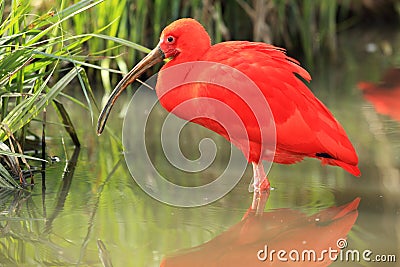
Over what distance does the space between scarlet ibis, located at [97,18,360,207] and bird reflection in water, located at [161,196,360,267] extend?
0.84 ft

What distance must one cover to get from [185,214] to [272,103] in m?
0.62

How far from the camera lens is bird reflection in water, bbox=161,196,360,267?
3010 millimetres

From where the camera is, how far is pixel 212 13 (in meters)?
6.55

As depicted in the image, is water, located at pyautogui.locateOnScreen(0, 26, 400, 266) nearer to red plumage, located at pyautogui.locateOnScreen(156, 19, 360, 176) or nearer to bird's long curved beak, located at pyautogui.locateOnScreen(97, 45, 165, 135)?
red plumage, located at pyautogui.locateOnScreen(156, 19, 360, 176)

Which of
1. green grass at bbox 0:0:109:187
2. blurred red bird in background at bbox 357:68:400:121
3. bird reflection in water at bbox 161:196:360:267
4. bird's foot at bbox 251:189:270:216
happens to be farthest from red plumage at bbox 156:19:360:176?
blurred red bird in background at bbox 357:68:400:121

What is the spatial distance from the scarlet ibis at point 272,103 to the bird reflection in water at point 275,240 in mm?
256

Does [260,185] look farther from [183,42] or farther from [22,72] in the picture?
[22,72]

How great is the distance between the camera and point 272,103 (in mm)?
3699

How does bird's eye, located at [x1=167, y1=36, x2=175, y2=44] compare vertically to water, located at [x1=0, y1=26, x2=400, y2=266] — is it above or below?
above

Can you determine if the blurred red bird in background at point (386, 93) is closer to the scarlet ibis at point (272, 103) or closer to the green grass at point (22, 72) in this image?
the scarlet ibis at point (272, 103)

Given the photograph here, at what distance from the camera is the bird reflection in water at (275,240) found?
301cm

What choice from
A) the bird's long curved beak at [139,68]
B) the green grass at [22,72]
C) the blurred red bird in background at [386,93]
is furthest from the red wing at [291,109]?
the blurred red bird in background at [386,93]

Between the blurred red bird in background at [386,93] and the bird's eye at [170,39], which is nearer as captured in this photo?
the bird's eye at [170,39]

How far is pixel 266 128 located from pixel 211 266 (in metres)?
0.91
